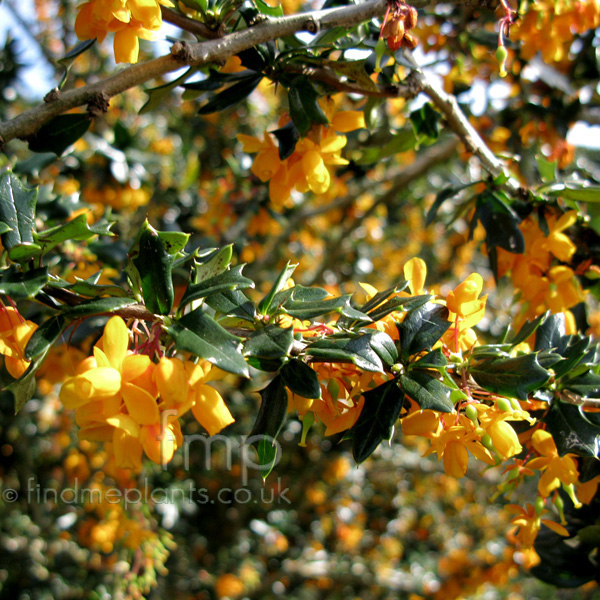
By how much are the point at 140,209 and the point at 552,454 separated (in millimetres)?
2384

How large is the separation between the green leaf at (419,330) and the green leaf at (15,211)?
54 centimetres

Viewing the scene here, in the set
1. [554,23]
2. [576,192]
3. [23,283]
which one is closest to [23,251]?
[23,283]

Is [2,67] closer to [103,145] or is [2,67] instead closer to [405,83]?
[103,145]

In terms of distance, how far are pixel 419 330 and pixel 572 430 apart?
31 centimetres

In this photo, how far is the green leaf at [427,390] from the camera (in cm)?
68

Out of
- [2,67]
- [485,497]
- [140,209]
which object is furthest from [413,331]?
[485,497]

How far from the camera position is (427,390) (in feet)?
2.31

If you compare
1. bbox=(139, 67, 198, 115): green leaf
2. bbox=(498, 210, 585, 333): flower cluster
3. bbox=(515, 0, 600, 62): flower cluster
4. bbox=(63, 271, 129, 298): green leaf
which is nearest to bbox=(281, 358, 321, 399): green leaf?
bbox=(63, 271, 129, 298): green leaf

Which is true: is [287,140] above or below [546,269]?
above

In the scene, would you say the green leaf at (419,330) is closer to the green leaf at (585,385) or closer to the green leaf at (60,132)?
the green leaf at (585,385)

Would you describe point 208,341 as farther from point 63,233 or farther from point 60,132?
point 60,132

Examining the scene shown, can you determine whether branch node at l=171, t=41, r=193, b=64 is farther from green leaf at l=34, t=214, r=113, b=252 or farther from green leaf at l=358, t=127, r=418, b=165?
green leaf at l=358, t=127, r=418, b=165

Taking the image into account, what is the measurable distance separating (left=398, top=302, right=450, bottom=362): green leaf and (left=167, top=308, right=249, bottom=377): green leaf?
0.26 metres

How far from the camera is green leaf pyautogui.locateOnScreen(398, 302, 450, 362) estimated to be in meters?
0.76
